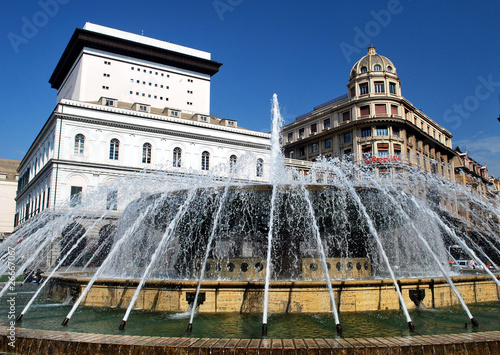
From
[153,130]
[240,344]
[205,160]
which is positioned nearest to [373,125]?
[205,160]

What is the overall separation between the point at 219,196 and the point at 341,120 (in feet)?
144

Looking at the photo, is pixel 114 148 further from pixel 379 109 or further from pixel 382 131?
pixel 379 109

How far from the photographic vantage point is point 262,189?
29.7ft

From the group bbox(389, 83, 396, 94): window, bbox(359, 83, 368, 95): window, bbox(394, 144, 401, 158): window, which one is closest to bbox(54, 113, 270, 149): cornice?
bbox(359, 83, 368, 95): window

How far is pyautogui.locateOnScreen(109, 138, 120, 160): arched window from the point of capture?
1486 inches

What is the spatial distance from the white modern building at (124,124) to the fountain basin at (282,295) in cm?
2573

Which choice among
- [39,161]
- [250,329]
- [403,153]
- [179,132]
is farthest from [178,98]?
[250,329]

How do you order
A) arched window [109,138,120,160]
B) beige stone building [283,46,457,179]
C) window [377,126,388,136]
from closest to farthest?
arched window [109,138,120,160] < beige stone building [283,46,457,179] < window [377,126,388,136]

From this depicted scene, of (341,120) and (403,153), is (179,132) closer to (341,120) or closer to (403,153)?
(341,120)

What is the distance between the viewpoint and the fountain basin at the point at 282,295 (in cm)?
743

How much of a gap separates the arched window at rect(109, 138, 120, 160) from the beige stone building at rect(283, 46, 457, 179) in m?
26.7

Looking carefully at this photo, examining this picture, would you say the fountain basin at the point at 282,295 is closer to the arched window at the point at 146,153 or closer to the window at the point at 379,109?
the arched window at the point at 146,153

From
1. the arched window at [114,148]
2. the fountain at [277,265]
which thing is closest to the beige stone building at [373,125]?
the arched window at [114,148]

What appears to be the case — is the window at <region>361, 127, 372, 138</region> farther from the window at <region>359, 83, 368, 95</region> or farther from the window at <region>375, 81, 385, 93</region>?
the window at <region>375, 81, 385, 93</region>
